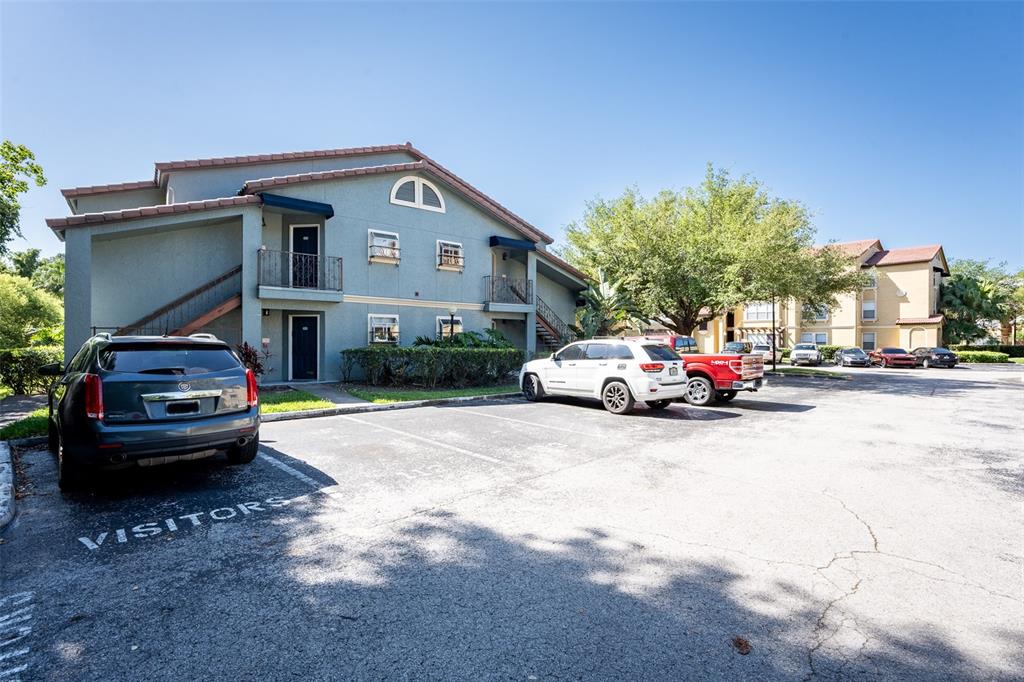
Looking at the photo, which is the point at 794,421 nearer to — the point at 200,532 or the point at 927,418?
the point at 927,418

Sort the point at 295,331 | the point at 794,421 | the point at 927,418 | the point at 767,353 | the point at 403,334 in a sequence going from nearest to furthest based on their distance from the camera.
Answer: the point at 794,421 < the point at 927,418 < the point at 295,331 < the point at 403,334 < the point at 767,353

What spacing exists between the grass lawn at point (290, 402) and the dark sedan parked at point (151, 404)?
4719 millimetres

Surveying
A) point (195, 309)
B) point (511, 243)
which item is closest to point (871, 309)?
point (511, 243)

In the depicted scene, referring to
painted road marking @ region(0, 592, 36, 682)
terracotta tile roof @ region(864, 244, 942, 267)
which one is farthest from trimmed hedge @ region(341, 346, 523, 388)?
terracotta tile roof @ region(864, 244, 942, 267)

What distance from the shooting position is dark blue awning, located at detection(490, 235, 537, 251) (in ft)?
68.1

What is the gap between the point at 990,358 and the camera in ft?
135

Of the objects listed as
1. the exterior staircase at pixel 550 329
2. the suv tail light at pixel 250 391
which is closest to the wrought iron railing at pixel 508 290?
the exterior staircase at pixel 550 329

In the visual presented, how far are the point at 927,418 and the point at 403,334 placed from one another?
15.4m

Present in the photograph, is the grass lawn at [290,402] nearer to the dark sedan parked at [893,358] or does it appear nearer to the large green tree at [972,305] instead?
the dark sedan parked at [893,358]

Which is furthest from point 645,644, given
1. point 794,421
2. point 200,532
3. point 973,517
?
point 794,421

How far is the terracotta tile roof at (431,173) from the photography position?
1525 centimetres

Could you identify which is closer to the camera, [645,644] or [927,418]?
[645,644]

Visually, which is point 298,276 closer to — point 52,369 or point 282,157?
point 282,157

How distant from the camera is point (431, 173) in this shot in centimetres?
1891
